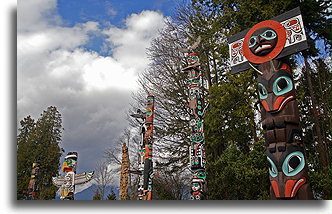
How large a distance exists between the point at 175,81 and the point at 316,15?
14.4 feet

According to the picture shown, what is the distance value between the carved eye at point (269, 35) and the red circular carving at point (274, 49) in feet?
0.13

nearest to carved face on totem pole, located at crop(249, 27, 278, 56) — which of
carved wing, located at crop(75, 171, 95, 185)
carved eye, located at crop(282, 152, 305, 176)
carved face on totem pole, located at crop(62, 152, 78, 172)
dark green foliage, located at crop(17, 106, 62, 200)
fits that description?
carved eye, located at crop(282, 152, 305, 176)

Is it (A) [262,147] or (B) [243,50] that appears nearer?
(B) [243,50]

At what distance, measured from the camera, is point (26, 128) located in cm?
1164

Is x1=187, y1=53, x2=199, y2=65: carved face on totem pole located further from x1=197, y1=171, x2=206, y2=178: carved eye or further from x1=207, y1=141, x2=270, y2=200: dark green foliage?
x1=197, y1=171, x2=206, y2=178: carved eye

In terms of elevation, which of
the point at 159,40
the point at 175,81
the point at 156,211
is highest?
the point at 159,40

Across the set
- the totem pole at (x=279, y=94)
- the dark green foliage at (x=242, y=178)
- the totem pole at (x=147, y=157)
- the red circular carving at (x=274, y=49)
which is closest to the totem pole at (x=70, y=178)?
the totem pole at (x=147, y=157)

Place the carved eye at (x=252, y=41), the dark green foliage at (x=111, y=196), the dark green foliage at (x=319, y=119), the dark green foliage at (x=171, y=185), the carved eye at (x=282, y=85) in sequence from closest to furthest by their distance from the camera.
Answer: the carved eye at (x=282, y=85) → the carved eye at (x=252, y=41) → the dark green foliage at (x=319, y=119) → the dark green foliage at (x=171, y=185) → the dark green foliage at (x=111, y=196)

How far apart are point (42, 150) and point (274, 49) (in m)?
9.68

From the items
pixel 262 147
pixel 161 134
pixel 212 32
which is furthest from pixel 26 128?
pixel 262 147

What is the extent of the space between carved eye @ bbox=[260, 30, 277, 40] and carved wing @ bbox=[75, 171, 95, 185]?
3362 millimetres

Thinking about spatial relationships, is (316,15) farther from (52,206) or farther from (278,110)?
(52,206)

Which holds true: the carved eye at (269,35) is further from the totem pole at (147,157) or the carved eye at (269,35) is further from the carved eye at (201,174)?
the totem pole at (147,157)

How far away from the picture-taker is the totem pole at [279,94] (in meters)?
2.71
